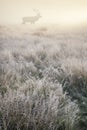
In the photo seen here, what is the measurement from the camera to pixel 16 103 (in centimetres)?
A: 251

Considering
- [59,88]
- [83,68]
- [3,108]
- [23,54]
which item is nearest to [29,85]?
[59,88]

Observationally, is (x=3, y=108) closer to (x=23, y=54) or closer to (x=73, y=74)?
(x=73, y=74)

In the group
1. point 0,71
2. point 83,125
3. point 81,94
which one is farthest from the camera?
point 0,71

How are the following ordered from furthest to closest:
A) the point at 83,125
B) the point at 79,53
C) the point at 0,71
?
the point at 79,53 < the point at 0,71 < the point at 83,125

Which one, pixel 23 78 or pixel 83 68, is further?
pixel 83 68

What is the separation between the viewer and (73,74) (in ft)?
14.8

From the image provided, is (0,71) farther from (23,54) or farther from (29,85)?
(23,54)

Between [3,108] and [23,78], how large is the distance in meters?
1.83

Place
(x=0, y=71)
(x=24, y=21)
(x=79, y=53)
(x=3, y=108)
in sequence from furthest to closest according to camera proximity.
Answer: (x=24, y=21)
(x=79, y=53)
(x=0, y=71)
(x=3, y=108)

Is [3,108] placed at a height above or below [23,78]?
above

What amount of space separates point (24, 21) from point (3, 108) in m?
23.3

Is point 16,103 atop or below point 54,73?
atop

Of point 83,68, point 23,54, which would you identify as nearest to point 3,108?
→ point 83,68

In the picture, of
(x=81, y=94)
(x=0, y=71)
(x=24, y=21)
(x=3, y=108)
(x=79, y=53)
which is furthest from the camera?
(x=24, y=21)
